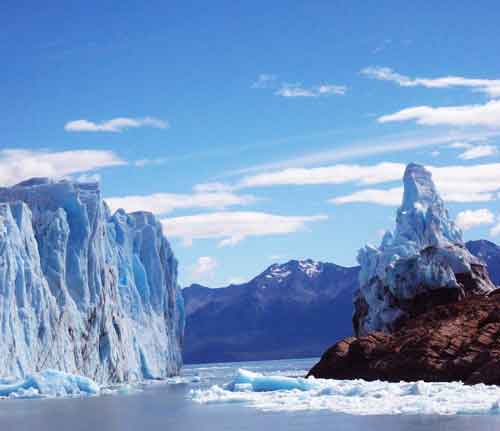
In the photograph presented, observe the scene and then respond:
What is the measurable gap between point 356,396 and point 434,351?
6779 mm

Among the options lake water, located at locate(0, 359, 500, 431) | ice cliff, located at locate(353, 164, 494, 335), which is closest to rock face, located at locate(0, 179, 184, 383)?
lake water, located at locate(0, 359, 500, 431)

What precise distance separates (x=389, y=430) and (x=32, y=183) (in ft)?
154

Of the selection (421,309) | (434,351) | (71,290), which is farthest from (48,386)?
(434,351)

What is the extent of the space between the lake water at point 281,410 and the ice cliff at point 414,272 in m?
17.2

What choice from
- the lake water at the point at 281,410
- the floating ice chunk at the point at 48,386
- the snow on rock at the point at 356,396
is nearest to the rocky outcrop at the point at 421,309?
the snow on rock at the point at 356,396

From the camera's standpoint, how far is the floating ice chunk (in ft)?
155

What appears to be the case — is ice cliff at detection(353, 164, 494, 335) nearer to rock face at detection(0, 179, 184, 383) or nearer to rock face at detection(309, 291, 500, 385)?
rock face at detection(309, 291, 500, 385)

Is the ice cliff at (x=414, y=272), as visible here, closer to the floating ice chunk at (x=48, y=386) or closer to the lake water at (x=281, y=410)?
the lake water at (x=281, y=410)

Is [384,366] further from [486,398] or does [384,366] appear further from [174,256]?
[174,256]

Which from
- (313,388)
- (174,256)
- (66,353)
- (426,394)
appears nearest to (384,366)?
(313,388)

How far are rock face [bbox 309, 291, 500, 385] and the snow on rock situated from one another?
7.39ft

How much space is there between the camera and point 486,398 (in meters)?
27.6

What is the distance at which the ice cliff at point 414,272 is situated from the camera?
2093 inches

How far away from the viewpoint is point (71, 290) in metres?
60.5
